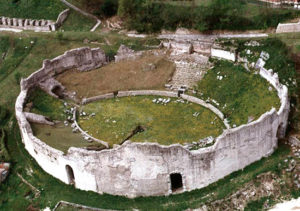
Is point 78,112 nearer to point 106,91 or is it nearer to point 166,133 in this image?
point 106,91

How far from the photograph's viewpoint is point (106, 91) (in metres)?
55.3

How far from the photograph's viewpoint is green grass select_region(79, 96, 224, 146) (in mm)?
47250

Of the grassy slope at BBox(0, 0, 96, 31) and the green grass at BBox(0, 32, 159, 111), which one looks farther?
the grassy slope at BBox(0, 0, 96, 31)

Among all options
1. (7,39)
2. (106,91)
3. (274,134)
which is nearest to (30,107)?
(106,91)

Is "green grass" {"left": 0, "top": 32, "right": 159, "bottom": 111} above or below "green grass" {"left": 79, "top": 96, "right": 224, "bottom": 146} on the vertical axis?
above

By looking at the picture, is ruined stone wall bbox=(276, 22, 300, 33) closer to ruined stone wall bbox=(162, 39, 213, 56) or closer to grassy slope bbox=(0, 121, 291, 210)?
ruined stone wall bbox=(162, 39, 213, 56)

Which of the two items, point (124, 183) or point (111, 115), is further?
point (111, 115)

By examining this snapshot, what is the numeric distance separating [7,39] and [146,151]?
32.3 meters

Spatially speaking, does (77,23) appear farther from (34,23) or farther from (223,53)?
(223,53)

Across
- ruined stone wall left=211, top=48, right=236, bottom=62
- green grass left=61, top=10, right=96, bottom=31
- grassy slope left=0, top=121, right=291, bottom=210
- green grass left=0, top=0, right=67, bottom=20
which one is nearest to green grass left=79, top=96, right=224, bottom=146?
grassy slope left=0, top=121, right=291, bottom=210

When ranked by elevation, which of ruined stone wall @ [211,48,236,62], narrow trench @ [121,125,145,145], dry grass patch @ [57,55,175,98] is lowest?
narrow trench @ [121,125,145,145]

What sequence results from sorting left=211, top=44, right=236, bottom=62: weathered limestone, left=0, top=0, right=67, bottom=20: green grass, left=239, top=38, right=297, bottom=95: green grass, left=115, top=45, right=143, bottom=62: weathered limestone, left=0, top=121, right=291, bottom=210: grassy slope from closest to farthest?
1. left=0, top=121, right=291, bottom=210: grassy slope
2. left=239, top=38, right=297, bottom=95: green grass
3. left=211, top=44, right=236, bottom=62: weathered limestone
4. left=115, top=45, right=143, bottom=62: weathered limestone
5. left=0, top=0, right=67, bottom=20: green grass

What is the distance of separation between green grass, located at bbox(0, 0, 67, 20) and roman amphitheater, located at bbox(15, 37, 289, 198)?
15.7m

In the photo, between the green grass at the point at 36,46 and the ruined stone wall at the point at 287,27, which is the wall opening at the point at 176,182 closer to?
the green grass at the point at 36,46
